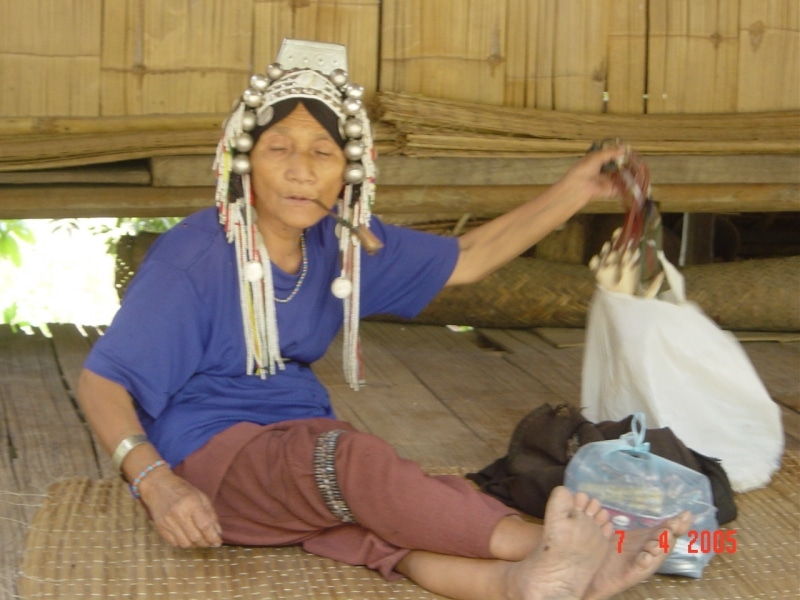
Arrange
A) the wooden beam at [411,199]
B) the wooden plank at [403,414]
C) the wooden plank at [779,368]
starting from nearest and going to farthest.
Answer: the wooden plank at [403,414], the wooden plank at [779,368], the wooden beam at [411,199]

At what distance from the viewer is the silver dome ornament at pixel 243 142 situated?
2.47 meters

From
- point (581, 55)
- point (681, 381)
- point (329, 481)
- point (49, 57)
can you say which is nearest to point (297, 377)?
point (329, 481)

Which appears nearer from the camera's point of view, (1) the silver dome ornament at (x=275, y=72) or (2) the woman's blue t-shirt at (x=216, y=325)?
(2) the woman's blue t-shirt at (x=216, y=325)

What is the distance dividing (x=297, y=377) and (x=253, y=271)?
31cm

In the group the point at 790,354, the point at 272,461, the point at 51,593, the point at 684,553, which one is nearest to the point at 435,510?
the point at 272,461

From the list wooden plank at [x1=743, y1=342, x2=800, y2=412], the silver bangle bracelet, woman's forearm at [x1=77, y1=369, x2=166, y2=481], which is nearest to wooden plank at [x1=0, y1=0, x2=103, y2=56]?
woman's forearm at [x1=77, y1=369, x2=166, y2=481]

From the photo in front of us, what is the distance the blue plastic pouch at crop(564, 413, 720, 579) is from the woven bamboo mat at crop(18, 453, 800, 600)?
7 cm

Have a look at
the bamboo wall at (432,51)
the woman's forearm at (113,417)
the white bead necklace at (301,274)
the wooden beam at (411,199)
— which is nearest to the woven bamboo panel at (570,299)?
the wooden beam at (411,199)

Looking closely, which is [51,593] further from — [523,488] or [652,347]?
[652,347]

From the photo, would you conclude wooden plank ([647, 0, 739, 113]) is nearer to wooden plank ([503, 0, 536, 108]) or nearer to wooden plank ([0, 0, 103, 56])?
wooden plank ([503, 0, 536, 108])

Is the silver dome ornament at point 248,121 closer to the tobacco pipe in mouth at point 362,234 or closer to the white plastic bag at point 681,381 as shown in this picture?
the tobacco pipe in mouth at point 362,234

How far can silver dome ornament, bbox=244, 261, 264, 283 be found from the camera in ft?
7.99

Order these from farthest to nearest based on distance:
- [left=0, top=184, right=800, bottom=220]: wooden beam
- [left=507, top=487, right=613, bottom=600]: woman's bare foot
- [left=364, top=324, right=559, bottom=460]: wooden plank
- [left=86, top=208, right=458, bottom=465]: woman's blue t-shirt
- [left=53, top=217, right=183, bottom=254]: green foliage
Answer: [left=53, top=217, right=183, bottom=254]: green foliage → [left=0, top=184, right=800, bottom=220]: wooden beam → [left=364, top=324, right=559, bottom=460]: wooden plank → [left=86, top=208, right=458, bottom=465]: woman's blue t-shirt → [left=507, top=487, right=613, bottom=600]: woman's bare foot

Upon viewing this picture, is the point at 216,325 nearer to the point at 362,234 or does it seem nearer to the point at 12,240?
the point at 362,234
